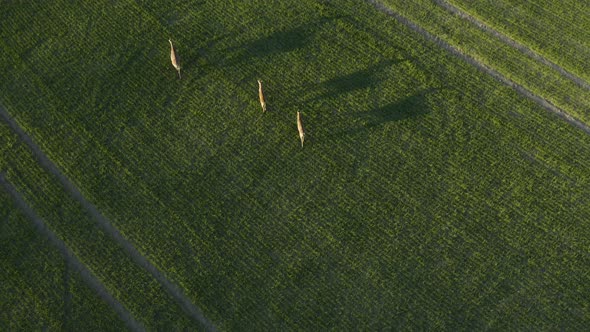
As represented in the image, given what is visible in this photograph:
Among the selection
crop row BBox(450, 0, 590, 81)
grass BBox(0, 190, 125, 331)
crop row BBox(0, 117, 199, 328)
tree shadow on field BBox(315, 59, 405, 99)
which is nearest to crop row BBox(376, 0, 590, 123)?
crop row BBox(450, 0, 590, 81)

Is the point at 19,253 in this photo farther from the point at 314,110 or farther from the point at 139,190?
the point at 314,110

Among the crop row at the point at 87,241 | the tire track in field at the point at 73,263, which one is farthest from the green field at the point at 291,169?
the tire track in field at the point at 73,263

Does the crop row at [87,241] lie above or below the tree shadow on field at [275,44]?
below

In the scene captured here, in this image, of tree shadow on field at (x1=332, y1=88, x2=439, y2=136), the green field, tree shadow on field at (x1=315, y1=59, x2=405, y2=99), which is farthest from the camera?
tree shadow on field at (x1=315, y1=59, x2=405, y2=99)

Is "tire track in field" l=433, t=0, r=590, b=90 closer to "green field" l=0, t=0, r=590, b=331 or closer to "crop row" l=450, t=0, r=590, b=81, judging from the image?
"crop row" l=450, t=0, r=590, b=81

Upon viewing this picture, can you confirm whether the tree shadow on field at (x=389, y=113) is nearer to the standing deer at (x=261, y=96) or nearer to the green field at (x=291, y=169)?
the green field at (x=291, y=169)

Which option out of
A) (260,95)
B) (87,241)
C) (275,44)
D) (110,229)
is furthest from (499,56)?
(87,241)
